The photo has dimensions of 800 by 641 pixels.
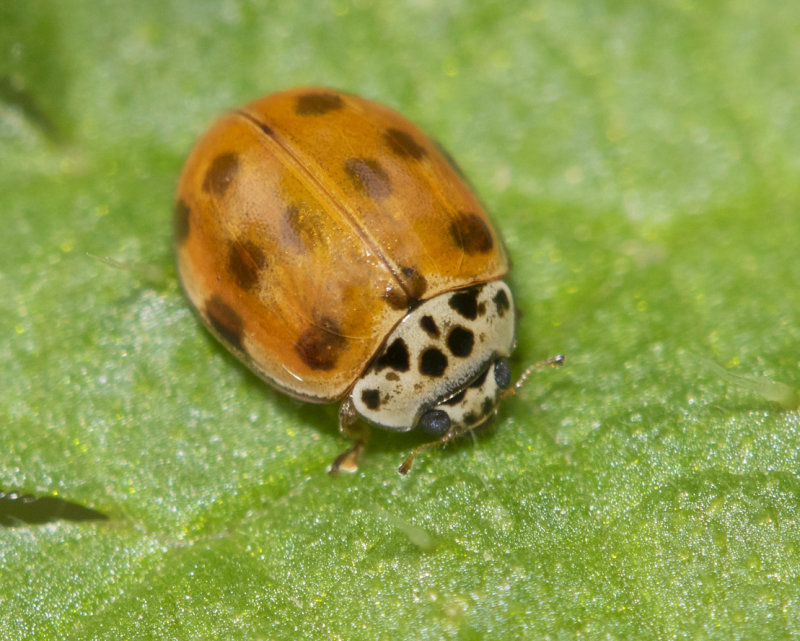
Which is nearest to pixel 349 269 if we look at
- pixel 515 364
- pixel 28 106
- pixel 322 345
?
pixel 322 345

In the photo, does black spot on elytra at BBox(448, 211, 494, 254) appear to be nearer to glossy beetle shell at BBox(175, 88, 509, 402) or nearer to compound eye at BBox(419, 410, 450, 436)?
glossy beetle shell at BBox(175, 88, 509, 402)

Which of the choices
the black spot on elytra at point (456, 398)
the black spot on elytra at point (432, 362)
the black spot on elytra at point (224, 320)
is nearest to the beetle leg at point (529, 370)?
the black spot on elytra at point (456, 398)

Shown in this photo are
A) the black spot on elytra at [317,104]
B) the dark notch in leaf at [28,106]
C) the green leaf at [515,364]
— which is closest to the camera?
the green leaf at [515,364]

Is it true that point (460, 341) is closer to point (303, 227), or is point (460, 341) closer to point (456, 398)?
point (456, 398)

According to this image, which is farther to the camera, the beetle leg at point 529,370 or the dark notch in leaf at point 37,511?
the beetle leg at point 529,370

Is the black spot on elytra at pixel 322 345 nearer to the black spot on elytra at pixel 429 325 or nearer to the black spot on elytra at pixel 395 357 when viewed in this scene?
the black spot on elytra at pixel 395 357

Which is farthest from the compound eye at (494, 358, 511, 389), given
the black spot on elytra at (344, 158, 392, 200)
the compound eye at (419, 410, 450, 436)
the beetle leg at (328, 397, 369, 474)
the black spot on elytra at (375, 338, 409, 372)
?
the black spot on elytra at (344, 158, 392, 200)
